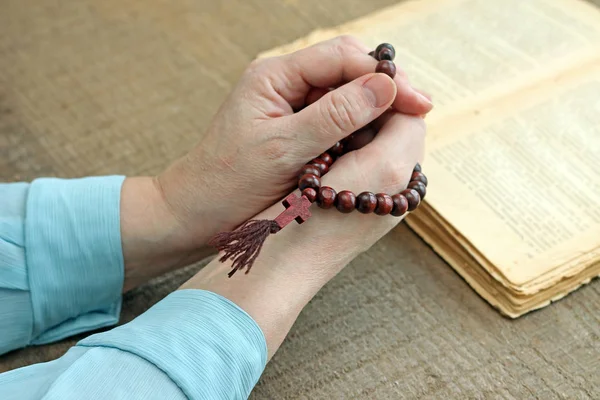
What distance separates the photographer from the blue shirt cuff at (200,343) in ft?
2.00

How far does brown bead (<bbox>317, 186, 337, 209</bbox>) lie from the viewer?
0.69 metres

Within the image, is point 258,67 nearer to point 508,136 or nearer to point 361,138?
point 361,138

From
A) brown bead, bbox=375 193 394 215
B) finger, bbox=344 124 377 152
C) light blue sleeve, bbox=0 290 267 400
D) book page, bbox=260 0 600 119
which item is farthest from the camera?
book page, bbox=260 0 600 119

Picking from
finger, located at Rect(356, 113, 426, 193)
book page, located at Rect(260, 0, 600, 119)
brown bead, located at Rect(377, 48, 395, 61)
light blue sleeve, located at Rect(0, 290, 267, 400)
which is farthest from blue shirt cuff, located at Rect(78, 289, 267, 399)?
book page, located at Rect(260, 0, 600, 119)

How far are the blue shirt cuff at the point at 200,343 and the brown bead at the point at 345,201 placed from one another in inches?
5.5

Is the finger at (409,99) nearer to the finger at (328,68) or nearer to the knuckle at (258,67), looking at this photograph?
the finger at (328,68)

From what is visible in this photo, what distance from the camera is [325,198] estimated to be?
2.25ft

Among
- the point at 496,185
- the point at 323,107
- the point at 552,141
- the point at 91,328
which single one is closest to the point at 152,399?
the point at 91,328

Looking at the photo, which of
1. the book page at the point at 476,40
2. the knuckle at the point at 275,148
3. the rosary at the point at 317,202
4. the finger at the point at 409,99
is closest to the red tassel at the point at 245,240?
the rosary at the point at 317,202

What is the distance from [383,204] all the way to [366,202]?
0.06 feet

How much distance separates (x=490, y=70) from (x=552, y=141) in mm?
164

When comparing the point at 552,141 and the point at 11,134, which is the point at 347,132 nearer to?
the point at 552,141

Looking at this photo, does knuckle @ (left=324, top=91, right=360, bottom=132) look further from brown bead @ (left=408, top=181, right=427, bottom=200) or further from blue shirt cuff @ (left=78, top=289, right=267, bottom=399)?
blue shirt cuff @ (left=78, top=289, right=267, bottom=399)

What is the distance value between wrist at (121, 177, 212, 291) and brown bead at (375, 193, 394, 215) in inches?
8.9
